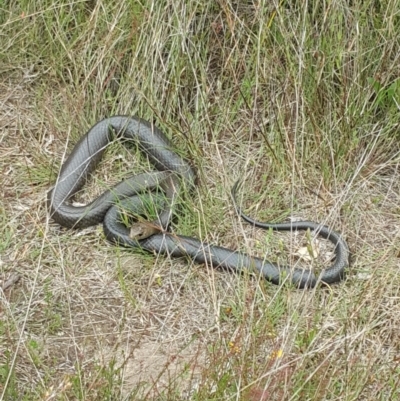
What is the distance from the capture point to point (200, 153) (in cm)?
503

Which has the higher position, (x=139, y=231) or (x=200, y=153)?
(x=200, y=153)

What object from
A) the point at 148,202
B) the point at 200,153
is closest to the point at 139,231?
the point at 148,202

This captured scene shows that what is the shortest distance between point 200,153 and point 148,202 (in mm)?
494

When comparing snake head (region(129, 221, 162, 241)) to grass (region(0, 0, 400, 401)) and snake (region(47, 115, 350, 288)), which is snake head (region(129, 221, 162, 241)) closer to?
snake (region(47, 115, 350, 288))

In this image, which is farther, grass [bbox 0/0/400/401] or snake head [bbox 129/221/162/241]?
snake head [bbox 129/221/162/241]

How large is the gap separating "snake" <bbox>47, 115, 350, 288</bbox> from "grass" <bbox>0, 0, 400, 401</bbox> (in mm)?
68

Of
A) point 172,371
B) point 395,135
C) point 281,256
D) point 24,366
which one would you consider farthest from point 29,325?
point 395,135

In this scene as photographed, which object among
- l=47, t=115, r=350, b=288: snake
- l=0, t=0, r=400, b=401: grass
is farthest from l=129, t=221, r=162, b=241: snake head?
l=0, t=0, r=400, b=401: grass

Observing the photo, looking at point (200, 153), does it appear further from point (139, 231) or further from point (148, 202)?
point (139, 231)

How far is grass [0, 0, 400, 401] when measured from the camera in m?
4.05

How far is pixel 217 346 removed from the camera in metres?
3.70

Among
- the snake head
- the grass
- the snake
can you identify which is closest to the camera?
the grass

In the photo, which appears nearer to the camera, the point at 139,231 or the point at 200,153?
the point at 139,231

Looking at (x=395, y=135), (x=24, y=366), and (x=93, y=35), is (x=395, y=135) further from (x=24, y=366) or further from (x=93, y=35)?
(x=24, y=366)
